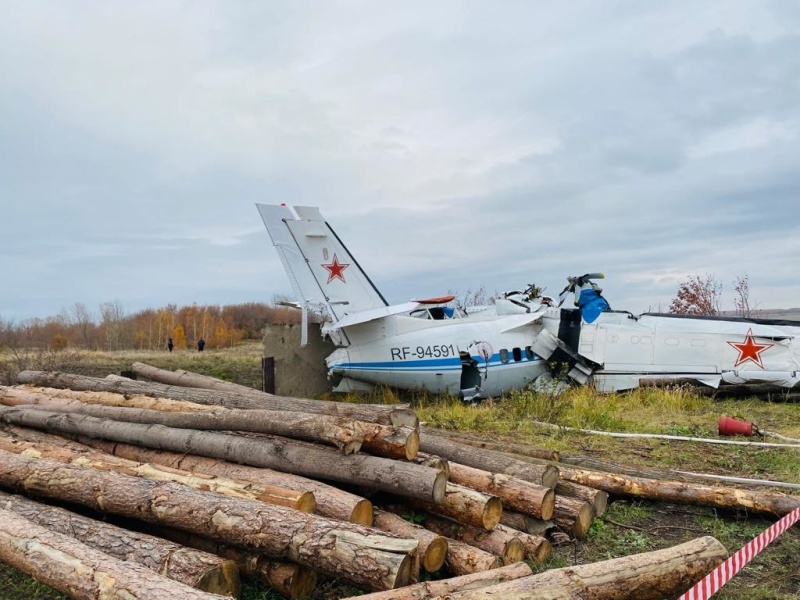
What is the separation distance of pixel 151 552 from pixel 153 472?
62.2 inches

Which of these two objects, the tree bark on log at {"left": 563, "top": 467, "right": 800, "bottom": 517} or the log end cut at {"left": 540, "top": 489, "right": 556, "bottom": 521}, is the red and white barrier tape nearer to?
the tree bark on log at {"left": 563, "top": 467, "right": 800, "bottom": 517}

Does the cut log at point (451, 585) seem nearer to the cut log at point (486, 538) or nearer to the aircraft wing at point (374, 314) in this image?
the cut log at point (486, 538)

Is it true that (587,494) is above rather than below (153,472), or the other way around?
below

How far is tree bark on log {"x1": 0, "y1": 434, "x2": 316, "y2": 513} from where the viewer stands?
5.01 metres

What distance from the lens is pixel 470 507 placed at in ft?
17.0

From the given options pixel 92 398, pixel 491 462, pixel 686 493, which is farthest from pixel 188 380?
pixel 686 493

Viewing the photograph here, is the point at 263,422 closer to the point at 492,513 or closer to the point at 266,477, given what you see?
the point at 266,477

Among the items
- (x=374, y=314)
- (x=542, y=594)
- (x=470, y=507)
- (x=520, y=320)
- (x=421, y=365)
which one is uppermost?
(x=374, y=314)

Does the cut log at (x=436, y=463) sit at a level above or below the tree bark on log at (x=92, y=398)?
below

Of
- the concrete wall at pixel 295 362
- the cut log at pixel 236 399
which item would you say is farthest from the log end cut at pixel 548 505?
the concrete wall at pixel 295 362

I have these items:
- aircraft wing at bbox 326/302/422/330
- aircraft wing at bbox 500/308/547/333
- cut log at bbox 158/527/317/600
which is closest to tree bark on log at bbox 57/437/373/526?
cut log at bbox 158/527/317/600

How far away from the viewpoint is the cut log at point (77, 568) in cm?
358

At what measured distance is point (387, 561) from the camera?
399cm

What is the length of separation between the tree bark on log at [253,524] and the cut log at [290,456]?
0.85m
